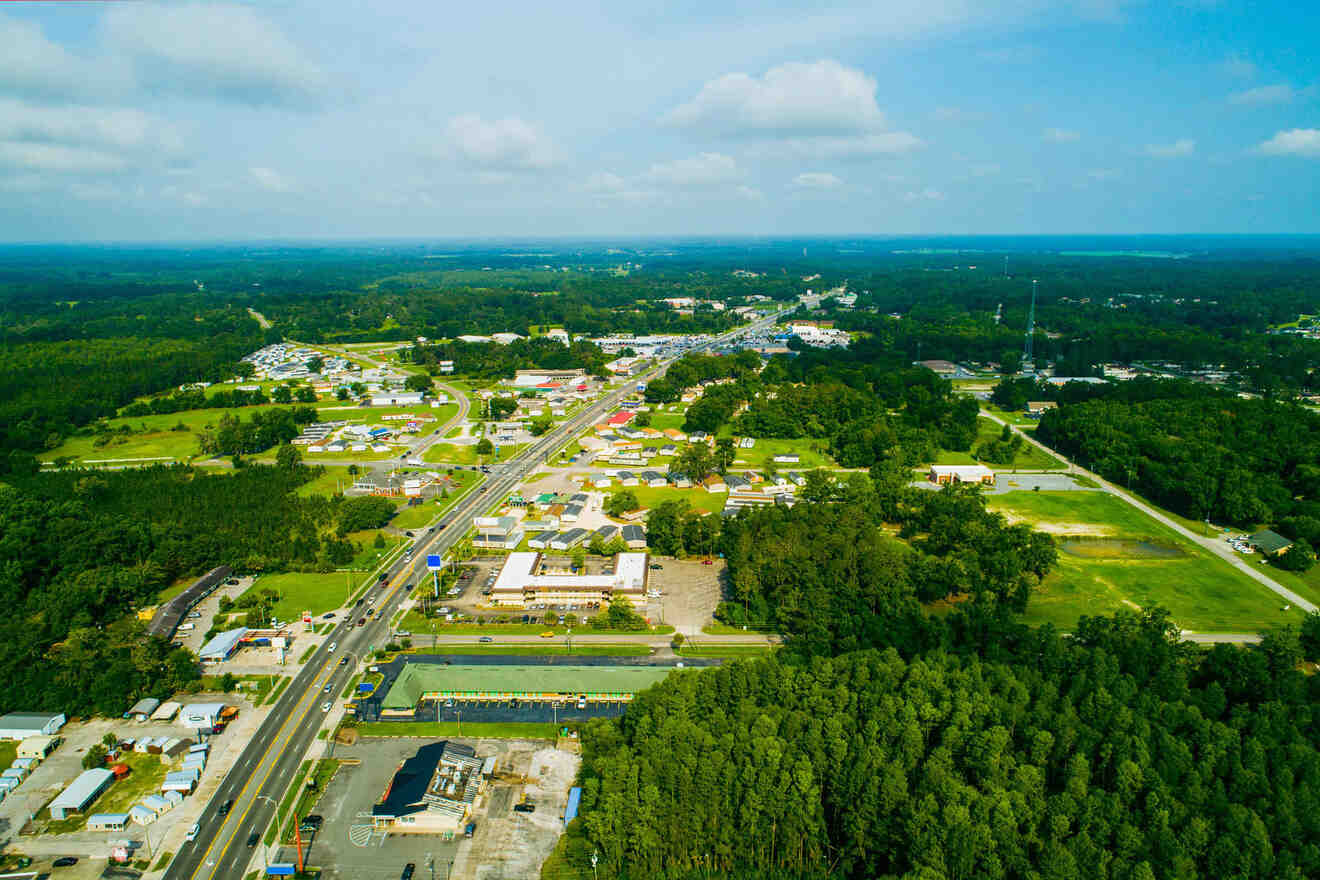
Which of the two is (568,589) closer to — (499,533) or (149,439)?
(499,533)

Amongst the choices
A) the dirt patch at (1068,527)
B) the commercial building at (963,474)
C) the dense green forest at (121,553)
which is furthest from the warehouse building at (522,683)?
the commercial building at (963,474)

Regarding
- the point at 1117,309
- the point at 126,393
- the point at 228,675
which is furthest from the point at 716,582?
the point at 1117,309

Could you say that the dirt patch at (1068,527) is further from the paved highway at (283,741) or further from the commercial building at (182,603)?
the commercial building at (182,603)

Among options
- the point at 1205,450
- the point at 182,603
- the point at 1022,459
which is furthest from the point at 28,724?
the point at 1205,450

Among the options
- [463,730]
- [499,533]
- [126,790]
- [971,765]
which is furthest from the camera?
[499,533]

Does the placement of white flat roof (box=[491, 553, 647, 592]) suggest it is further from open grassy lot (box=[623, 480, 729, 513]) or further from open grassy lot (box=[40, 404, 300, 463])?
open grassy lot (box=[40, 404, 300, 463])

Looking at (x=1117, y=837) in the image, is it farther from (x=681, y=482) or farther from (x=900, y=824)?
(x=681, y=482)

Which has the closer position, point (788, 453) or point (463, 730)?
point (463, 730)
